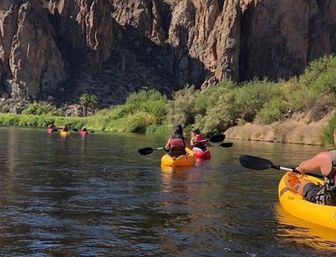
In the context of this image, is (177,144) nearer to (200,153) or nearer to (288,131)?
(200,153)

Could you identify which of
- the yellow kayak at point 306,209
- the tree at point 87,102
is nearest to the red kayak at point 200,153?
the yellow kayak at point 306,209

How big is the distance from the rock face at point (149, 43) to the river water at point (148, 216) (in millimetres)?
117167

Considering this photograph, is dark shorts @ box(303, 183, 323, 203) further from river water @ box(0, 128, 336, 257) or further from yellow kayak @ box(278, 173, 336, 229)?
river water @ box(0, 128, 336, 257)

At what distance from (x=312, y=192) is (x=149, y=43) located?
144876mm

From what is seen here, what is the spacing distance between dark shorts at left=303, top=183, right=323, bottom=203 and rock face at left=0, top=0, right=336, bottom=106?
404 feet

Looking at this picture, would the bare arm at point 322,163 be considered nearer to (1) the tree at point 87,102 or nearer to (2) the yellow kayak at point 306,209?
(2) the yellow kayak at point 306,209

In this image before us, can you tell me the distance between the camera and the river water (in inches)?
410

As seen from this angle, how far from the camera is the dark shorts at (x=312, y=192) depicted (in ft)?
42.7

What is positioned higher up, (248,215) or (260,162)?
(260,162)

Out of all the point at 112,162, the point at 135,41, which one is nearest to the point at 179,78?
the point at 135,41

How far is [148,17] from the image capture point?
520 feet

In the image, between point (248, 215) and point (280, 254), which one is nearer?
point (280, 254)

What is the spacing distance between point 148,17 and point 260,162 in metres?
146

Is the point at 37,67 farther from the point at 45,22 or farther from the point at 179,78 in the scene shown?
the point at 179,78
